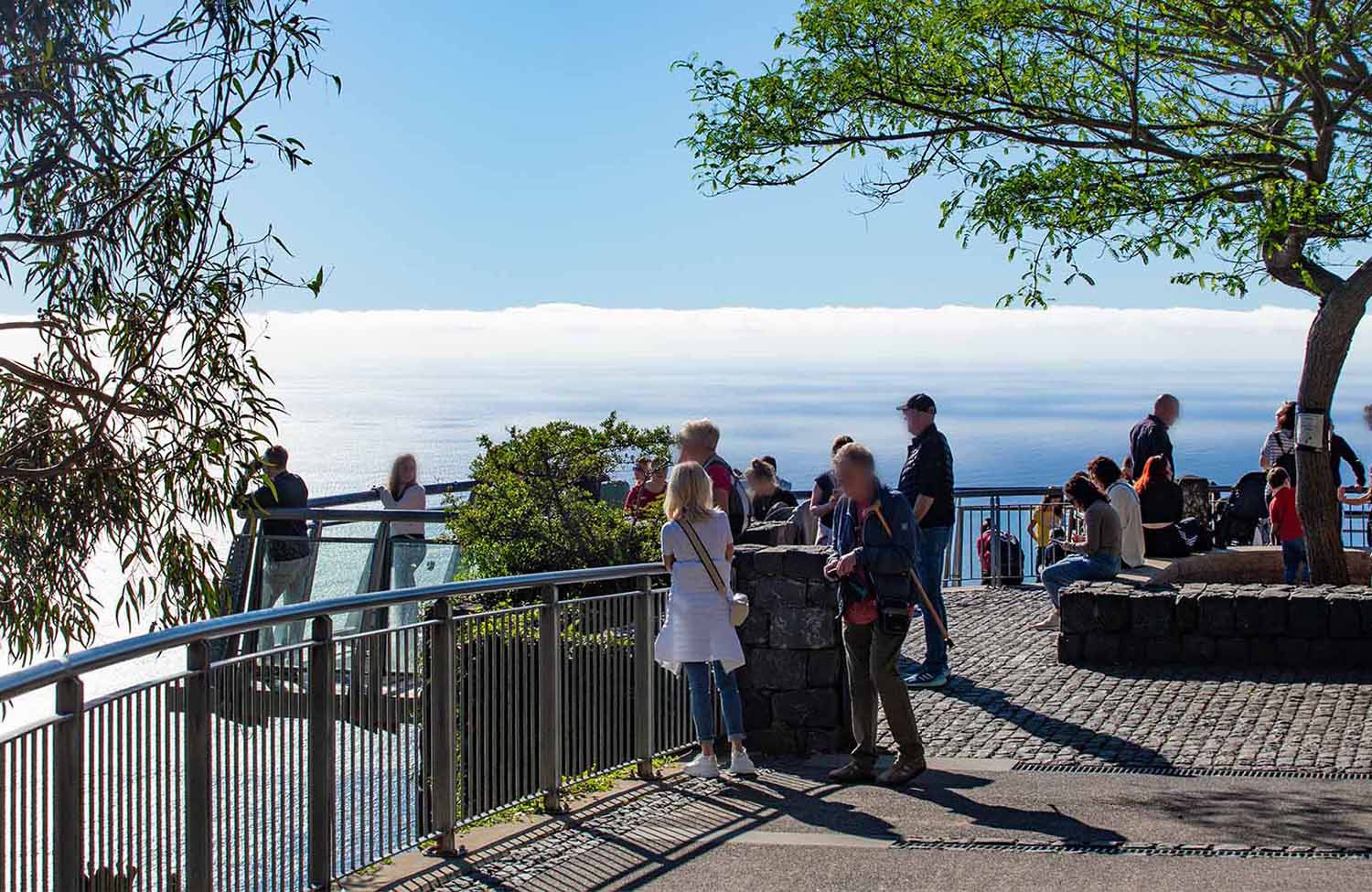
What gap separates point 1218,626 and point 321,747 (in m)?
8.40

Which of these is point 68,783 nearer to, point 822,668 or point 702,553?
point 702,553

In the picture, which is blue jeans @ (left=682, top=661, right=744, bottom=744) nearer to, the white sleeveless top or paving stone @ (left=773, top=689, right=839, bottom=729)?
the white sleeveless top

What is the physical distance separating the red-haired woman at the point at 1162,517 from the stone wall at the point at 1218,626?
427 centimetres

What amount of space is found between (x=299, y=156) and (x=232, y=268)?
83cm

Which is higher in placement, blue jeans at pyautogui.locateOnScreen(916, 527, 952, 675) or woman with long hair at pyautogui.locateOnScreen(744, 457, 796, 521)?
woman with long hair at pyautogui.locateOnScreen(744, 457, 796, 521)

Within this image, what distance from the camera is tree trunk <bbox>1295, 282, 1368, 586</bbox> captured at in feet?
45.9

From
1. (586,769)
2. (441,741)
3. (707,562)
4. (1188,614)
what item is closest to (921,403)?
(1188,614)

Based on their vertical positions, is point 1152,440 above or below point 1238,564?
above

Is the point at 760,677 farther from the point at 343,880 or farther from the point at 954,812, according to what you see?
the point at 343,880

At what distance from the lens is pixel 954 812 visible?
7.55m

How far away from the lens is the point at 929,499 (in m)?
11.3

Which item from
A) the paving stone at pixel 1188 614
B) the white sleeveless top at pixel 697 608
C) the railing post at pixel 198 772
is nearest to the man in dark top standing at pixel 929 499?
the paving stone at pixel 1188 614

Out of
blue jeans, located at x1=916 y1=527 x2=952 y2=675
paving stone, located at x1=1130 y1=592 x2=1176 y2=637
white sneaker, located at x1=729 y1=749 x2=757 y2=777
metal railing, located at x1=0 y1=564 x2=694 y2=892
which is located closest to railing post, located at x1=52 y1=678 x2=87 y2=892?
metal railing, located at x1=0 y1=564 x2=694 y2=892

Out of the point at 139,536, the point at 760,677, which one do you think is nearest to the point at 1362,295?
the point at 760,677
